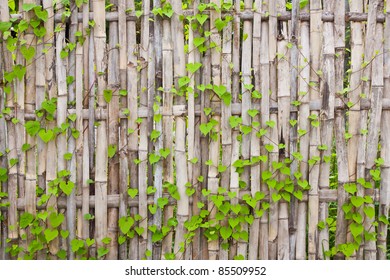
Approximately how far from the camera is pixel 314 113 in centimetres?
271

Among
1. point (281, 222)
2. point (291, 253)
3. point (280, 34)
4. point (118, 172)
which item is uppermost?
point (280, 34)

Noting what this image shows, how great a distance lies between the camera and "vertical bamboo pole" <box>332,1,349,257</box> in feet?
8.77

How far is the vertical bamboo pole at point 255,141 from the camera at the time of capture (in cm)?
266

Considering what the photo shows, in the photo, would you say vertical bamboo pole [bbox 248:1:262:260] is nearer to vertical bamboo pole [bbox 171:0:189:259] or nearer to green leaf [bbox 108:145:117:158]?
vertical bamboo pole [bbox 171:0:189:259]

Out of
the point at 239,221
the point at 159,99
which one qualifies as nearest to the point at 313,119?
the point at 239,221

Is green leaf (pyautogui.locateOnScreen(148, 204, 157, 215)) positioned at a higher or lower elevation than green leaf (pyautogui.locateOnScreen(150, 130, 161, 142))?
lower

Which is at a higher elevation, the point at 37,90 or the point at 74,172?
the point at 37,90

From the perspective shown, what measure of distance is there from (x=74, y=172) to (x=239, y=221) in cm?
105

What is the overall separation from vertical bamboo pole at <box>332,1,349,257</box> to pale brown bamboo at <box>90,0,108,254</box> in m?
1.41

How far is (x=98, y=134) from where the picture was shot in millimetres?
2732

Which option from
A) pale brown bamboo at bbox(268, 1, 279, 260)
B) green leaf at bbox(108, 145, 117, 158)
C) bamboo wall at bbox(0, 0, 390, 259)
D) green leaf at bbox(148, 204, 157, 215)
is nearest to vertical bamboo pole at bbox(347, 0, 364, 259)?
bamboo wall at bbox(0, 0, 390, 259)

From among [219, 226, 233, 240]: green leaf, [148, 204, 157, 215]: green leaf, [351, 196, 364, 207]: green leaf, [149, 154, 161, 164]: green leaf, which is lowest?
[219, 226, 233, 240]: green leaf

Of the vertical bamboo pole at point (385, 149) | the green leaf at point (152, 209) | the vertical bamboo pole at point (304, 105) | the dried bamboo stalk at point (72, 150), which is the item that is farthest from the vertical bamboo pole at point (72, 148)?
the vertical bamboo pole at point (385, 149)

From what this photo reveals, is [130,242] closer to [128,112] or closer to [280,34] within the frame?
[128,112]
